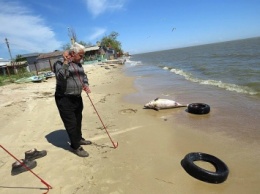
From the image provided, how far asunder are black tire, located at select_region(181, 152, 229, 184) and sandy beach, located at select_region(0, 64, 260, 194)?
9cm

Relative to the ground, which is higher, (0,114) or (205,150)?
(0,114)

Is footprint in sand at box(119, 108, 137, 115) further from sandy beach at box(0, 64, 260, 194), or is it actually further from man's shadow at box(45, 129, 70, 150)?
man's shadow at box(45, 129, 70, 150)

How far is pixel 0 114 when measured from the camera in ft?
27.3

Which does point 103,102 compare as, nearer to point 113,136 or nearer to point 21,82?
point 113,136

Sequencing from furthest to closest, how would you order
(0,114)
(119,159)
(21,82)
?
(21,82) < (0,114) < (119,159)

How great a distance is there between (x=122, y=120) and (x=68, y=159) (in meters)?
2.83

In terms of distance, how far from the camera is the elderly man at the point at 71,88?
4.46m

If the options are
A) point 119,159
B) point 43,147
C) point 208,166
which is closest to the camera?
point 208,166

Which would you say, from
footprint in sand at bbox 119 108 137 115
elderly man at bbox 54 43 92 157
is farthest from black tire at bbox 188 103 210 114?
elderly man at bbox 54 43 92 157

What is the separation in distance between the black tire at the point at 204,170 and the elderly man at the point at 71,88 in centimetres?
224

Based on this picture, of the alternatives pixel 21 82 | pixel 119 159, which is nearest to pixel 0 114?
pixel 119 159

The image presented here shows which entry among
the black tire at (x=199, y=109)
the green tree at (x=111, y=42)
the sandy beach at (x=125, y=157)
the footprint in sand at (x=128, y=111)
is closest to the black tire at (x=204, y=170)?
the sandy beach at (x=125, y=157)

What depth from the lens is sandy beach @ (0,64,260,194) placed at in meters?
3.69

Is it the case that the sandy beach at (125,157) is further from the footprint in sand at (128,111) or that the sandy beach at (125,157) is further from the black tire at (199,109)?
the footprint in sand at (128,111)
